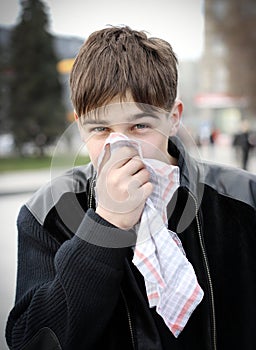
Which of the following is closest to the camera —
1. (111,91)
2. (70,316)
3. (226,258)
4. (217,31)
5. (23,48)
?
(70,316)

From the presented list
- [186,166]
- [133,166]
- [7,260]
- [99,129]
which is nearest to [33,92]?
[7,260]

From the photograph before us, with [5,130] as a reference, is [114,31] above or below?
above

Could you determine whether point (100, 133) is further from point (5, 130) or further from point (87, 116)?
point (5, 130)

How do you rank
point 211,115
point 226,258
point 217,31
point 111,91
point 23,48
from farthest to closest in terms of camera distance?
1. point 211,115
2. point 217,31
3. point 23,48
4. point 226,258
5. point 111,91

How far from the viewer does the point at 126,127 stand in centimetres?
103

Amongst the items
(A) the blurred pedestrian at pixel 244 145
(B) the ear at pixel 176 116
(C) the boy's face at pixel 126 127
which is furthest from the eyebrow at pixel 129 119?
(A) the blurred pedestrian at pixel 244 145

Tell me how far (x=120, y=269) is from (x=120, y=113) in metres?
0.36

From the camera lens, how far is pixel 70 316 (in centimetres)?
100

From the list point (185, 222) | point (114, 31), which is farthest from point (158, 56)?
point (185, 222)

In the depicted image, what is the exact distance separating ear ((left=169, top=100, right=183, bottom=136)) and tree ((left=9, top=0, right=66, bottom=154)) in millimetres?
18092

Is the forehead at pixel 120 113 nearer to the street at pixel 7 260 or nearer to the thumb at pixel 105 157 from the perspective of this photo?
the thumb at pixel 105 157

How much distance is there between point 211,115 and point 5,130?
17.0m

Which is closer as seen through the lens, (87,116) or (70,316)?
(70,316)

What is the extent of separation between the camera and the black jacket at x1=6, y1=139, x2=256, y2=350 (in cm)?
101
